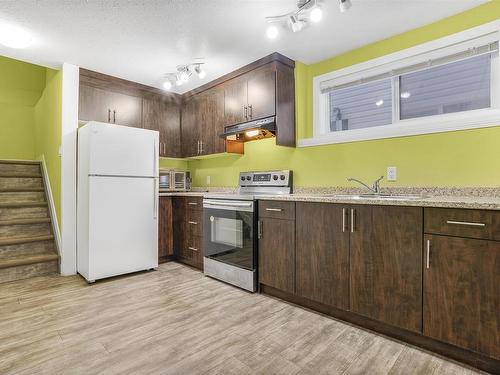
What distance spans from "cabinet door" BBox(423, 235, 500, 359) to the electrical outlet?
0.86m

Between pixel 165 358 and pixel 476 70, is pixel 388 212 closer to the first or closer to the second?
pixel 476 70

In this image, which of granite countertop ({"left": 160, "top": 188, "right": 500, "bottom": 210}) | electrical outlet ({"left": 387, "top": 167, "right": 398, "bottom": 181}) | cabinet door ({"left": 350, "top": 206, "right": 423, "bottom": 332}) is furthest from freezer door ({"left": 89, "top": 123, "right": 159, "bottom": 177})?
electrical outlet ({"left": 387, "top": 167, "right": 398, "bottom": 181})

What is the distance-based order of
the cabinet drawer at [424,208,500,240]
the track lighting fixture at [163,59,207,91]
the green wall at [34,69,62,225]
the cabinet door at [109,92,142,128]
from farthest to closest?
1. the cabinet door at [109,92,142,128]
2. the green wall at [34,69,62,225]
3. the track lighting fixture at [163,59,207,91]
4. the cabinet drawer at [424,208,500,240]

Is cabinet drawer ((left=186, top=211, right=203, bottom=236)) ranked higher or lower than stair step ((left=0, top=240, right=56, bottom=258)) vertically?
higher

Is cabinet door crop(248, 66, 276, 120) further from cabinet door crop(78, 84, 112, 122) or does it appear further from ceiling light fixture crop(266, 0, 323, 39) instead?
cabinet door crop(78, 84, 112, 122)

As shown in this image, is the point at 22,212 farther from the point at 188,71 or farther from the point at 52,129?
the point at 188,71

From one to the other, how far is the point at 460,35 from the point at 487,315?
6.68 ft

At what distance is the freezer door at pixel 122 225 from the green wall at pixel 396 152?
1339mm

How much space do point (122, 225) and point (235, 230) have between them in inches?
52.0

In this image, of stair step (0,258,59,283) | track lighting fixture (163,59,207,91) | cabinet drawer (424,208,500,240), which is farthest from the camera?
track lighting fixture (163,59,207,91)

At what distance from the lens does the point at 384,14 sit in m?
2.25

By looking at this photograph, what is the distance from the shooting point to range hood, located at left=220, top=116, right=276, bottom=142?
2924 mm

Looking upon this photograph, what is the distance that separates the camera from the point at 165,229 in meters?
3.74

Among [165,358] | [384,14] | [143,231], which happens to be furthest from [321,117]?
[165,358]
